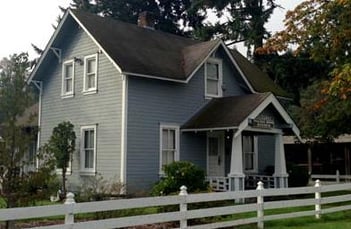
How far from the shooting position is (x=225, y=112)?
73.2ft

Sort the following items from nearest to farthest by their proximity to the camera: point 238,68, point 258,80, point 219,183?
point 219,183 → point 238,68 → point 258,80

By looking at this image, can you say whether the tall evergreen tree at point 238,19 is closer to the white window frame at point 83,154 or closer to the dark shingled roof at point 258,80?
the dark shingled roof at point 258,80

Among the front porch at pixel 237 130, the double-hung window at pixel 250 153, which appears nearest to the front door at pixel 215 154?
the front porch at pixel 237 130

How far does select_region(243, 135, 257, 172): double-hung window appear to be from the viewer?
→ 25891 millimetres

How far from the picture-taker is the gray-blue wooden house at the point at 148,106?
21078 millimetres

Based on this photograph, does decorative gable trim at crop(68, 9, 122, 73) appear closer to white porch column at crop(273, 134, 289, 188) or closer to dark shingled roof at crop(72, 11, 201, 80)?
dark shingled roof at crop(72, 11, 201, 80)

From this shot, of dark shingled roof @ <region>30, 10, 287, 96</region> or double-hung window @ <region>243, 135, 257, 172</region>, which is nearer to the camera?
dark shingled roof @ <region>30, 10, 287, 96</region>

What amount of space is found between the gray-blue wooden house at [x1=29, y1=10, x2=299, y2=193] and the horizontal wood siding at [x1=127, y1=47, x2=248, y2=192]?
4 cm

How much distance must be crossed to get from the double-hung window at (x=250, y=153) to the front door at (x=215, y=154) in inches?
92.7

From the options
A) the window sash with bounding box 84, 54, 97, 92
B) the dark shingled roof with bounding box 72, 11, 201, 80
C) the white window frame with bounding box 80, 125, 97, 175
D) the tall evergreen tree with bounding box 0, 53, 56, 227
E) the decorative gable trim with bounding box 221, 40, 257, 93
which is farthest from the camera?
the decorative gable trim with bounding box 221, 40, 257, 93

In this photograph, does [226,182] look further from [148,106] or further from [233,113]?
[148,106]

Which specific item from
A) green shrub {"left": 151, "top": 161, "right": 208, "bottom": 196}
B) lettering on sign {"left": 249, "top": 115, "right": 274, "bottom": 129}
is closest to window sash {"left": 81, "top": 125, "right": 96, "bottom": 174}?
green shrub {"left": 151, "top": 161, "right": 208, "bottom": 196}

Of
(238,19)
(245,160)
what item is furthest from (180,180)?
(238,19)

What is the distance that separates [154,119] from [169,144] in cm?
138
